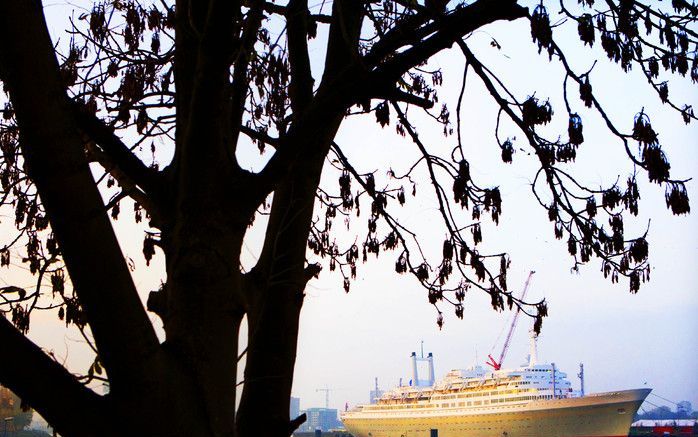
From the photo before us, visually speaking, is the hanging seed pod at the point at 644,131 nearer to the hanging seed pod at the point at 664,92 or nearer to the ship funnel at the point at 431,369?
the hanging seed pod at the point at 664,92

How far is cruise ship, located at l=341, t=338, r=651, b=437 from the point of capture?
182 feet

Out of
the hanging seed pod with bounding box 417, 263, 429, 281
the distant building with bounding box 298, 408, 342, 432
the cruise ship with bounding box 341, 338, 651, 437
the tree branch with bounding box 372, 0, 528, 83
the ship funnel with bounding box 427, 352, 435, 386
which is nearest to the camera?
the tree branch with bounding box 372, 0, 528, 83

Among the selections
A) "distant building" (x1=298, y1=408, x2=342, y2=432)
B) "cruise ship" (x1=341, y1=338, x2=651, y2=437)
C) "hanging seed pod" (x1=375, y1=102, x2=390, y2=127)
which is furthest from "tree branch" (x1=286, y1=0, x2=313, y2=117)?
"distant building" (x1=298, y1=408, x2=342, y2=432)

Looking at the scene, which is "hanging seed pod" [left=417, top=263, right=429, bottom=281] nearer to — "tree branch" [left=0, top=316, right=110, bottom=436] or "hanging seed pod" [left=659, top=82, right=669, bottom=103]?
"hanging seed pod" [left=659, top=82, right=669, bottom=103]

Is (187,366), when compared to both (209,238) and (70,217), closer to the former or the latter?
(209,238)

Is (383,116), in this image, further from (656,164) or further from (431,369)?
(431,369)

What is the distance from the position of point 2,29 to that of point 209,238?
907 millimetres

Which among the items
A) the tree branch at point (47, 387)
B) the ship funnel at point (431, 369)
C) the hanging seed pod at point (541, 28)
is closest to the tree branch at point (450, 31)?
the hanging seed pod at point (541, 28)

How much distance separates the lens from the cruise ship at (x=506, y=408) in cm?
5547

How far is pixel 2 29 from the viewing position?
6.17ft

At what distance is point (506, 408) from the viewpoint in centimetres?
5800

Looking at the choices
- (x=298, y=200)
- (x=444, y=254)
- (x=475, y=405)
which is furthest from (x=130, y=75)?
(x=475, y=405)

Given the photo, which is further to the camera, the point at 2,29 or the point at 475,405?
the point at 475,405

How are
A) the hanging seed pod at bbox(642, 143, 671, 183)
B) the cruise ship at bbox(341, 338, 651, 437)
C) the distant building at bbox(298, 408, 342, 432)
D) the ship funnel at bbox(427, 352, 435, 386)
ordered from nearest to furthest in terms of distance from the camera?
the hanging seed pod at bbox(642, 143, 671, 183) < the cruise ship at bbox(341, 338, 651, 437) < the ship funnel at bbox(427, 352, 435, 386) < the distant building at bbox(298, 408, 342, 432)
